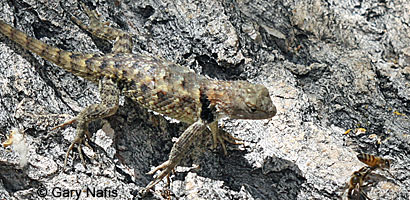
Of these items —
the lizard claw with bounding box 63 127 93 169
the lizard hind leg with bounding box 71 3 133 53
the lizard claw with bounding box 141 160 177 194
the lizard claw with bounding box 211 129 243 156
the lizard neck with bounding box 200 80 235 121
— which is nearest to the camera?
the lizard claw with bounding box 63 127 93 169

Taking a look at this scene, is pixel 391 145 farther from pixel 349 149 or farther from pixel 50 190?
pixel 50 190

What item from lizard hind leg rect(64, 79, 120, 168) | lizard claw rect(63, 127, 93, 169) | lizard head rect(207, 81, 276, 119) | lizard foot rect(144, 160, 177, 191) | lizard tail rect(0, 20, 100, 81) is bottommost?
lizard foot rect(144, 160, 177, 191)

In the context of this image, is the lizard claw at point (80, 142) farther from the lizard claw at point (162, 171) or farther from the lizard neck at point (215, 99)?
the lizard neck at point (215, 99)

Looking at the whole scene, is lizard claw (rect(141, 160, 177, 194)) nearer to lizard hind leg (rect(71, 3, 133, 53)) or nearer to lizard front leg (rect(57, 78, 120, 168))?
lizard front leg (rect(57, 78, 120, 168))

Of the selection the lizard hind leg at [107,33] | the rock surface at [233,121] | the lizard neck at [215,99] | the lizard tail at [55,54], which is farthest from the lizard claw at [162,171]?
the lizard hind leg at [107,33]

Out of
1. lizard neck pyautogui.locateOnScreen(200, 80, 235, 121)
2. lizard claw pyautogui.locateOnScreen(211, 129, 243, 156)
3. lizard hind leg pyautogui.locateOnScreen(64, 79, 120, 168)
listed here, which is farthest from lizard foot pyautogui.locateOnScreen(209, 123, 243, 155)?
lizard hind leg pyautogui.locateOnScreen(64, 79, 120, 168)

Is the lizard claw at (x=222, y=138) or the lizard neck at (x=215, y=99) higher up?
the lizard neck at (x=215, y=99)

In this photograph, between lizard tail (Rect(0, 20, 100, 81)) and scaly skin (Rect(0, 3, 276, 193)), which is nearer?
scaly skin (Rect(0, 3, 276, 193))

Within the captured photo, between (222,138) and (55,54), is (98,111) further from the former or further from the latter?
(222,138)
